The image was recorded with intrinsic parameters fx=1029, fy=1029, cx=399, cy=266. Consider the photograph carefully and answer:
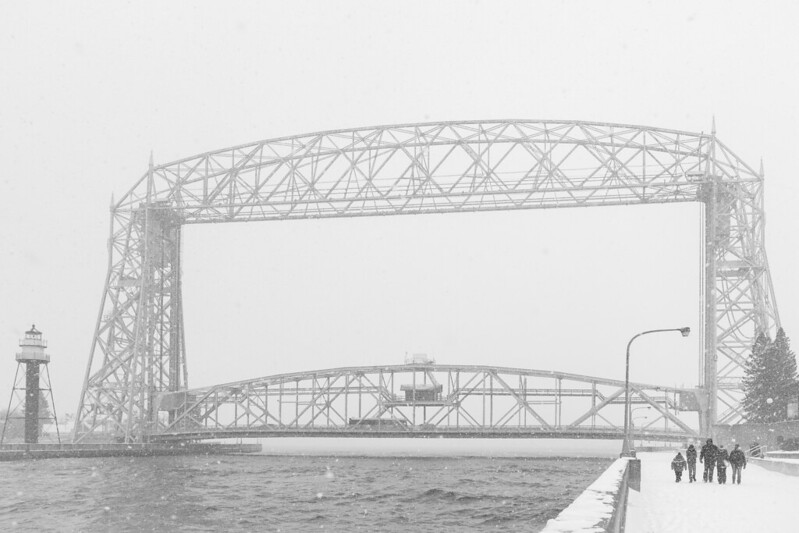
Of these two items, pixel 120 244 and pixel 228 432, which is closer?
pixel 120 244

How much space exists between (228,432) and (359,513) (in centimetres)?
3924

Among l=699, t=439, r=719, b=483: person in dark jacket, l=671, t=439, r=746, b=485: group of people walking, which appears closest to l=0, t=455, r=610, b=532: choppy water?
l=671, t=439, r=746, b=485: group of people walking

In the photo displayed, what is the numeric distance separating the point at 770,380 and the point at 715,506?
122 ft

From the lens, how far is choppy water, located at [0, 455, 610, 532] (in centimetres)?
2595

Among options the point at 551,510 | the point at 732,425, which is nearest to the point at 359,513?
the point at 551,510

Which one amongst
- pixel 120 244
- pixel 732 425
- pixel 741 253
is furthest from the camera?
pixel 120 244

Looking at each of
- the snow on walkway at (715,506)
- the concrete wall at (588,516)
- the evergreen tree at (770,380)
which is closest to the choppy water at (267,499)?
the snow on walkway at (715,506)

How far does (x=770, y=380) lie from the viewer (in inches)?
2061

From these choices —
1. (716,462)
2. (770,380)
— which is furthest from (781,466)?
(770,380)

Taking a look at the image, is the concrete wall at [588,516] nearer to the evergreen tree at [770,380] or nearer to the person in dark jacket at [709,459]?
the person in dark jacket at [709,459]

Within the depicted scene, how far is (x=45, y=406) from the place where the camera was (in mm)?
105938

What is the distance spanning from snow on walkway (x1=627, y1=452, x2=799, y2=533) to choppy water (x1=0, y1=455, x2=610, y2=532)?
4521 mm

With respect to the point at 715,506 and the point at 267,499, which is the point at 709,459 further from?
the point at 267,499

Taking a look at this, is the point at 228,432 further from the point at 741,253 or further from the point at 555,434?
the point at 741,253
